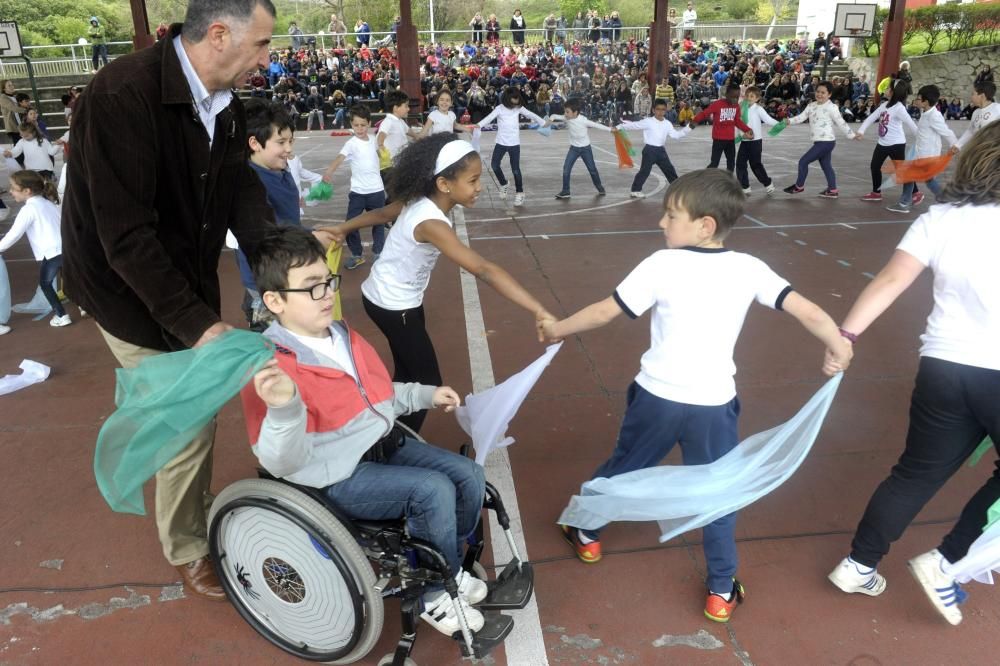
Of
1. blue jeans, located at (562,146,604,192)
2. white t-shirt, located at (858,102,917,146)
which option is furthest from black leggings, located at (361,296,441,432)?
white t-shirt, located at (858,102,917,146)

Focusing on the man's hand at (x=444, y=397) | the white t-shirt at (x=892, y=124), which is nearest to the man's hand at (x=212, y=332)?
the man's hand at (x=444, y=397)

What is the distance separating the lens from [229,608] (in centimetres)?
279

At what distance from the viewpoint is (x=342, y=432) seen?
231 centimetres

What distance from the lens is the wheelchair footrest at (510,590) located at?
2.51 metres

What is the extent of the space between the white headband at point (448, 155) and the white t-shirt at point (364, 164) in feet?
15.7

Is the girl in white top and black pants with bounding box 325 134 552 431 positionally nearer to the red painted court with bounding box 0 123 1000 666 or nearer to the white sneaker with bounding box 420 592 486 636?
the red painted court with bounding box 0 123 1000 666

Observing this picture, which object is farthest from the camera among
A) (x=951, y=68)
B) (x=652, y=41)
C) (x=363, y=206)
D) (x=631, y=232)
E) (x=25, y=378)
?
(x=951, y=68)

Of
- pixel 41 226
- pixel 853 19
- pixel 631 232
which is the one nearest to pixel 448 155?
pixel 41 226

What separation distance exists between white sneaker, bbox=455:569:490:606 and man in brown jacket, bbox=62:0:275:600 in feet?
3.69

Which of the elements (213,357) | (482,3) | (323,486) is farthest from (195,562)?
(482,3)

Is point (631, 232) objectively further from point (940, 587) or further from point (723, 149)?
point (940, 587)

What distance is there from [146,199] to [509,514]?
205cm

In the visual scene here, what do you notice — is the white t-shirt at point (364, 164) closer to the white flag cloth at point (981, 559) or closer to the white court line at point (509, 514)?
the white court line at point (509, 514)

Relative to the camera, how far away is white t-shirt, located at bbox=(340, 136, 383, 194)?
7598 millimetres
